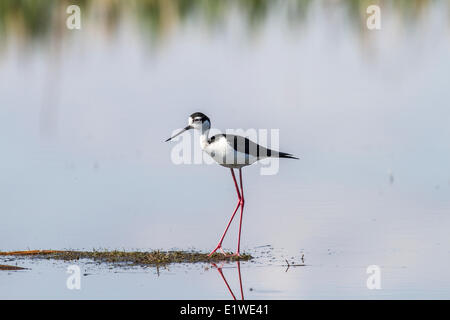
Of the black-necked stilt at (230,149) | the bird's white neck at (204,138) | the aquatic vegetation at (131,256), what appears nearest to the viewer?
the aquatic vegetation at (131,256)

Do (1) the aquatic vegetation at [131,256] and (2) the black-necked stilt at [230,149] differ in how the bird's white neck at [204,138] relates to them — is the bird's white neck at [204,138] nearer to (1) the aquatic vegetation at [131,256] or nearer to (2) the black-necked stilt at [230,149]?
(2) the black-necked stilt at [230,149]

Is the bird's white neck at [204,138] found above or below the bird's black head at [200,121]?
below

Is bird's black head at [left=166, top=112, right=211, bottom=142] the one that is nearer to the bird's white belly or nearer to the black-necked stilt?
the black-necked stilt

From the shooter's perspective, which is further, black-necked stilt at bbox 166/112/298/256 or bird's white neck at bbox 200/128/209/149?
bird's white neck at bbox 200/128/209/149

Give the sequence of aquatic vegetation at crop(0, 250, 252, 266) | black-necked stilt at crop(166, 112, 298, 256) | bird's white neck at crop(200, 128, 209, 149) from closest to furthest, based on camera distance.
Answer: aquatic vegetation at crop(0, 250, 252, 266)
black-necked stilt at crop(166, 112, 298, 256)
bird's white neck at crop(200, 128, 209, 149)

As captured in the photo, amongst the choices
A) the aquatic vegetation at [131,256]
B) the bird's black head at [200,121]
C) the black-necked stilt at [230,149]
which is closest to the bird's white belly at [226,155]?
the black-necked stilt at [230,149]

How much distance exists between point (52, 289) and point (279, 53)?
9094 mm

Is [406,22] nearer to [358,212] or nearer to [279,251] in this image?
[358,212]

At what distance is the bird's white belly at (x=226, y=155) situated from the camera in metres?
9.07

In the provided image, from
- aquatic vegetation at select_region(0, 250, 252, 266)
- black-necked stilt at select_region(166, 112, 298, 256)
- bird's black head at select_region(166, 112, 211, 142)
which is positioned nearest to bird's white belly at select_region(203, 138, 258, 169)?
black-necked stilt at select_region(166, 112, 298, 256)

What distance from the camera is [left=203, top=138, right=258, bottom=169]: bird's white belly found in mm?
9070

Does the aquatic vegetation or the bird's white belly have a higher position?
the bird's white belly

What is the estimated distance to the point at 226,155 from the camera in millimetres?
9094

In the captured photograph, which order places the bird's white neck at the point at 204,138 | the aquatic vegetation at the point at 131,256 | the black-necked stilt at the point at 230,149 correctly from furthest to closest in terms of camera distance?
the bird's white neck at the point at 204,138
the black-necked stilt at the point at 230,149
the aquatic vegetation at the point at 131,256
